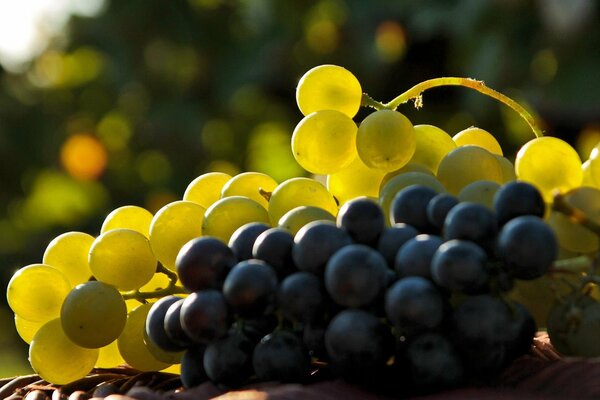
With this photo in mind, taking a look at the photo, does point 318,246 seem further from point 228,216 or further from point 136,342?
point 136,342

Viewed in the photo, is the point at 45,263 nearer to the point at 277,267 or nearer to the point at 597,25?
the point at 277,267

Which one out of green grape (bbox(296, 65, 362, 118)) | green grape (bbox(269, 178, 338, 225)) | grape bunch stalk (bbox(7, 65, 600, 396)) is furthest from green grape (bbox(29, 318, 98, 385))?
green grape (bbox(296, 65, 362, 118))

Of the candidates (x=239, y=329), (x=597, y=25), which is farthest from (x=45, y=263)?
(x=597, y=25)

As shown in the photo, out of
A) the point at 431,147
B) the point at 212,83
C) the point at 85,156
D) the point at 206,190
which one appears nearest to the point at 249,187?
the point at 206,190

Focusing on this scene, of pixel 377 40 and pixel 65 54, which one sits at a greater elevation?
pixel 65 54

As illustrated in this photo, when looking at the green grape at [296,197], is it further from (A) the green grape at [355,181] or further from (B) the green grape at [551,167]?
(B) the green grape at [551,167]

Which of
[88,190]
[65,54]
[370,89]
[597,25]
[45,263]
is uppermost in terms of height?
[65,54]

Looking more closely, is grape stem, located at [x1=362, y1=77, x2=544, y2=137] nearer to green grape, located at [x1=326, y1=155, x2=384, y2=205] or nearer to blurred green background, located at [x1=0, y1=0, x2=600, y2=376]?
green grape, located at [x1=326, y1=155, x2=384, y2=205]
